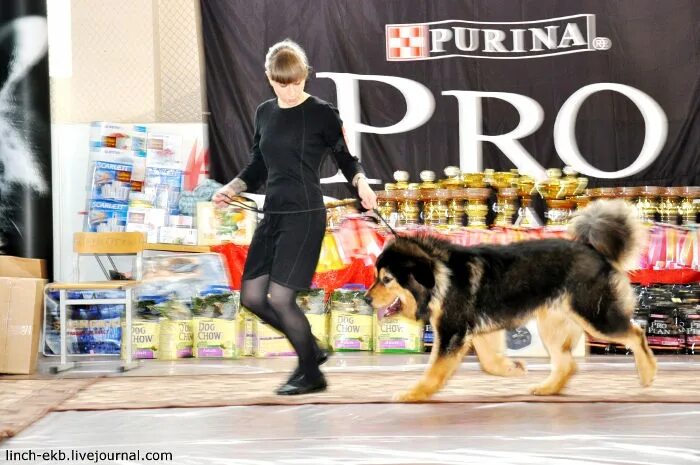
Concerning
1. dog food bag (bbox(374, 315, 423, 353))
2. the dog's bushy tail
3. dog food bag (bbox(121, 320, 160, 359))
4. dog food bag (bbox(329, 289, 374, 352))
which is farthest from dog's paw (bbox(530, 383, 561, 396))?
dog food bag (bbox(121, 320, 160, 359))

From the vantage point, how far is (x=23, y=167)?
6.39 m

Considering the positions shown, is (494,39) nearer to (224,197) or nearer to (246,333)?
(246,333)

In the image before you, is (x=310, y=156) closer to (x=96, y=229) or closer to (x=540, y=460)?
(x=540, y=460)

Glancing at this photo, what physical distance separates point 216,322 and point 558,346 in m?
2.55

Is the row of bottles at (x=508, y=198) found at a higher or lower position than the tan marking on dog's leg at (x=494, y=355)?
higher

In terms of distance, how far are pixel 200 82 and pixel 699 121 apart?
3335mm

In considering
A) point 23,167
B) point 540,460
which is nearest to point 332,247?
point 23,167

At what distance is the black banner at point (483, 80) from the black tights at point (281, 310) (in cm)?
268

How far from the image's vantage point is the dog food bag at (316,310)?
6188 mm

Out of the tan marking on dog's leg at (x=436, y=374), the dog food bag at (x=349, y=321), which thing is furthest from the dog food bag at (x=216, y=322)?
the tan marking on dog's leg at (x=436, y=374)

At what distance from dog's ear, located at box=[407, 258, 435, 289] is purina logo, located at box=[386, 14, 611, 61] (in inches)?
123

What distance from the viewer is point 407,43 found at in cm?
688

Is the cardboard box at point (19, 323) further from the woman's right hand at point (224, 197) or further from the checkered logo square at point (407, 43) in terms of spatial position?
the checkered logo square at point (407, 43)

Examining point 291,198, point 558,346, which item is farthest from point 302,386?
point 558,346
